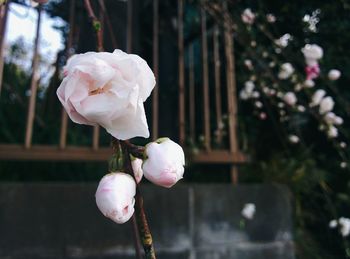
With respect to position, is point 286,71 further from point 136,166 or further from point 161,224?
point 136,166

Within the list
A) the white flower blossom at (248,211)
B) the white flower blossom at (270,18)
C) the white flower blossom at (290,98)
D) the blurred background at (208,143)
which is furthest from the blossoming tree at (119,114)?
the white flower blossom at (270,18)

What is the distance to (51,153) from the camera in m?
1.75

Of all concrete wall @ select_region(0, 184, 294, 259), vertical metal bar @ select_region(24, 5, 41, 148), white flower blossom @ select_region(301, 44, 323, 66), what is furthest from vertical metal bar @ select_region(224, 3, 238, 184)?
vertical metal bar @ select_region(24, 5, 41, 148)

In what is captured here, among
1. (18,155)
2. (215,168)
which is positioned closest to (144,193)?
(18,155)

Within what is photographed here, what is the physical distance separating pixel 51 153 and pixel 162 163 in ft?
4.23

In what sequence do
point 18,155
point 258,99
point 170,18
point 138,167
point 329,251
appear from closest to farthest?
point 138,167
point 18,155
point 329,251
point 258,99
point 170,18

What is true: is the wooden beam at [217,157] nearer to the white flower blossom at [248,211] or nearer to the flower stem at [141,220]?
the white flower blossom at [248,211]

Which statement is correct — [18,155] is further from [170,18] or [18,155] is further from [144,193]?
[170,18]

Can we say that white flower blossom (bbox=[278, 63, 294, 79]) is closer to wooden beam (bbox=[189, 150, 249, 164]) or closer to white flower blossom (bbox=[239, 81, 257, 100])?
white flower blossom (bbox=[239, 81, 257, 100])

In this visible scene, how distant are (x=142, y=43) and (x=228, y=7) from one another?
29.8 inches

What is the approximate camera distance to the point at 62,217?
1.58m

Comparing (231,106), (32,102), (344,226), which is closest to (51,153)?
(32,102)

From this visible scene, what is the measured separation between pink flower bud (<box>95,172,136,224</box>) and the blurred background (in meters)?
0.80

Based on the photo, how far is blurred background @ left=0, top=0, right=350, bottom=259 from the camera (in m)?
1.61
